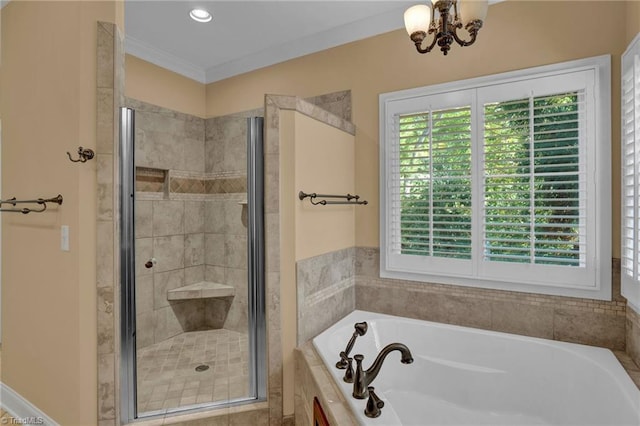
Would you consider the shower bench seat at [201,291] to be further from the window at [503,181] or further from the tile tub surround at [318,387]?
the window at [503,181]

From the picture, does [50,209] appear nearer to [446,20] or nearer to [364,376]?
[364,376]

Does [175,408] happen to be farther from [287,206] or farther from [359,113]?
Answer: [359,113]

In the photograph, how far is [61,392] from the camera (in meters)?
1.90

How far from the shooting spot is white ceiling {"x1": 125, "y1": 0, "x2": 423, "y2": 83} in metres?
2.46

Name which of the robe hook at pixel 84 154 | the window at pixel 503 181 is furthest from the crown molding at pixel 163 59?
the window at pixel 503 181

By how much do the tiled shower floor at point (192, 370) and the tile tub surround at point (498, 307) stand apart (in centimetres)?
105

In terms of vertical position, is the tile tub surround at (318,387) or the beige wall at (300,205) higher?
the beige wall at (300,205)

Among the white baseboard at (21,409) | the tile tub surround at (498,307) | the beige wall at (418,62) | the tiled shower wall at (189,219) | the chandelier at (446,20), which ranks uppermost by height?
the beige wall at (418,62)

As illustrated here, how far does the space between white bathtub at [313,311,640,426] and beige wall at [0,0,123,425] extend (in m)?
1.36

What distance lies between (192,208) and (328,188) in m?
0.95

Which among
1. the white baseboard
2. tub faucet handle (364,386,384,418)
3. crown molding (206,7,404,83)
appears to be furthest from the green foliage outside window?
the white baseboard

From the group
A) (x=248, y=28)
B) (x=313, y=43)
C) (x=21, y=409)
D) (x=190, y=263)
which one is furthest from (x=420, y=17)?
(x=21, y=409)

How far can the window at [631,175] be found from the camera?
155cm

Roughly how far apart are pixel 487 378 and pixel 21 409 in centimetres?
293
